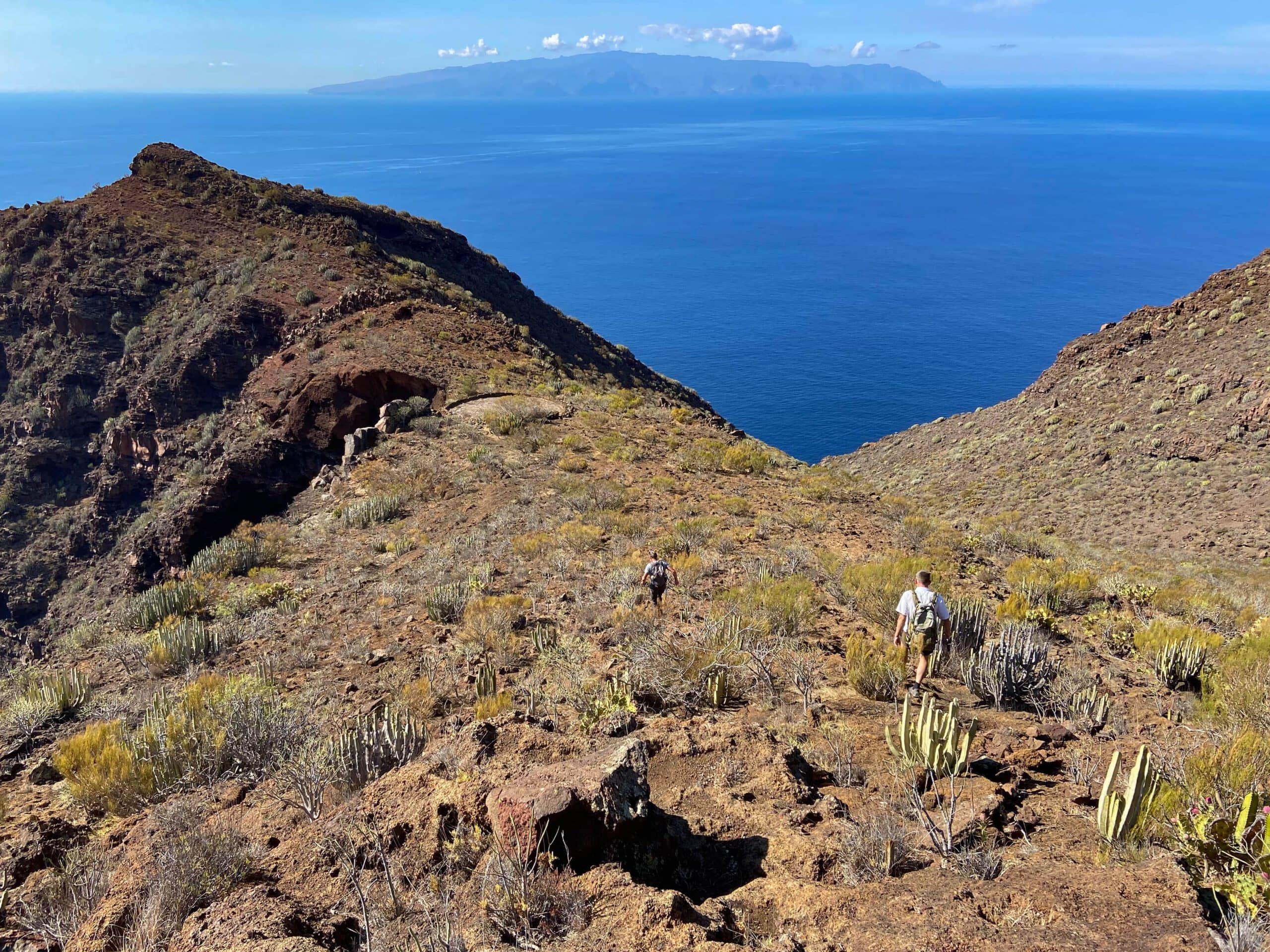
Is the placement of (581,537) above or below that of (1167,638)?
below

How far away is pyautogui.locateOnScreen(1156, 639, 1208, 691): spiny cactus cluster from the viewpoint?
252 inches

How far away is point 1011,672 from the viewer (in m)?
5.95

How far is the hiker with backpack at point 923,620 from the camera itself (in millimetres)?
6367

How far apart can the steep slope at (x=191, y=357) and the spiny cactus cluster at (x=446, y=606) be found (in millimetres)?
8056

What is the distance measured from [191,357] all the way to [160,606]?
1366cm

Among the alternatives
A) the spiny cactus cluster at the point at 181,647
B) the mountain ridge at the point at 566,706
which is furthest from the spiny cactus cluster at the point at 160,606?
the spiny cactus cluster at the point at 181,647

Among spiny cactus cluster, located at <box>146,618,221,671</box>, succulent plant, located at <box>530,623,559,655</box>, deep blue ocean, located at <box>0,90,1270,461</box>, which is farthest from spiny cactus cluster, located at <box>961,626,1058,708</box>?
deep blue ocean, located at <box>0,90,1270,461</box>

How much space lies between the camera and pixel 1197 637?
22.4 ft

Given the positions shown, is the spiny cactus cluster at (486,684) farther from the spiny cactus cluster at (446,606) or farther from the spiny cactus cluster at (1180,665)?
the spiny cactus cluster at (1180,665)

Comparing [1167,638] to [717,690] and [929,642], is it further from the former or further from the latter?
[717,690]

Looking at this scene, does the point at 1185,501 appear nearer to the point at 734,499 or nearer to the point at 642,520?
the point at 734,499

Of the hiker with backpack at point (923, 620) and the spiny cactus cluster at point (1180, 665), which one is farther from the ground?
the hiker with backpack at point (923, 620)

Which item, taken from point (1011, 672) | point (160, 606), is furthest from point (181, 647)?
point (1011, 672)

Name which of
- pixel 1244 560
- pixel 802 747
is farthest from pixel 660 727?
pixel 1244 560
